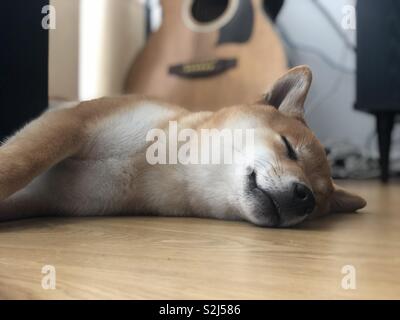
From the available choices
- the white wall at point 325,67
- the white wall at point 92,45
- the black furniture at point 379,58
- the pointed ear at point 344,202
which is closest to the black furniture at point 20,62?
the white wall at point 92,45

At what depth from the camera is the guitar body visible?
242 centimetres

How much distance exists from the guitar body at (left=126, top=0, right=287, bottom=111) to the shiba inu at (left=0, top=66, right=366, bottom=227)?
3.35 feet

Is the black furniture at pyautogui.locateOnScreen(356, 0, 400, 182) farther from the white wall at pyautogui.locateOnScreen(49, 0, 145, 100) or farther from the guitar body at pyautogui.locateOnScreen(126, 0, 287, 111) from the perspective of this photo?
the white wall at pyautogui.locateOnScreen(49, 0, 145, 100)

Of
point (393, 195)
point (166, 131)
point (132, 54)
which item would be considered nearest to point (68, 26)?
point (132, 54)

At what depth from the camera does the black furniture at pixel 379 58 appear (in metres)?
2.47

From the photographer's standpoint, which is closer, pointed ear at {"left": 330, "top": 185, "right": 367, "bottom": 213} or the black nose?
the black nose

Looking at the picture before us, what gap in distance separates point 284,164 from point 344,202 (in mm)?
461

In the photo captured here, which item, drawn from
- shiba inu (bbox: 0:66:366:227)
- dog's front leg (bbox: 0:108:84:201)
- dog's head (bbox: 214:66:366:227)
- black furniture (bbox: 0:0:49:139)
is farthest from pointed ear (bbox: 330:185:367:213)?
black furniture (bbox: 0:0:49:139)

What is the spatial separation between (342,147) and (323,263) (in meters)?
2.10

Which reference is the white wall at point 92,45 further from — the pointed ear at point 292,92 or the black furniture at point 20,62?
the pointed ear at point 292,92

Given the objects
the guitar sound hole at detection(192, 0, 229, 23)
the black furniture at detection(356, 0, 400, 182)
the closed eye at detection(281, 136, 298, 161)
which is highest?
the guitar sound hole at detection(192, 0, 229, 23)

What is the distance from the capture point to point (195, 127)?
53.7 inches

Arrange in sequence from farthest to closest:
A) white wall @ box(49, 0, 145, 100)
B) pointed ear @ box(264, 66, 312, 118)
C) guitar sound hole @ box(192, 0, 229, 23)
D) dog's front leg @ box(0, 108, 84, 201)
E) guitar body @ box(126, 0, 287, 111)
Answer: guitar sound hole @ box(192, 0, 229, 23) < guitar body @ box(126, 0, 287, 111) < white wall @ box(49, 0, 145, 100) < pointed ear @ box(264, 66, 312, 118) < dog's front leg @ box(0, 108, 84, 201)

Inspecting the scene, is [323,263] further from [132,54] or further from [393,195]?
[132,54]
